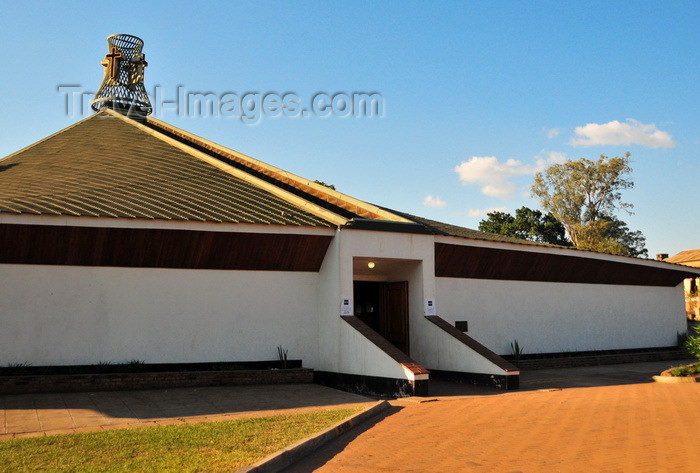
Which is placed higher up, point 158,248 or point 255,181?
point 255,181

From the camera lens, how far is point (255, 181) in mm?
21141

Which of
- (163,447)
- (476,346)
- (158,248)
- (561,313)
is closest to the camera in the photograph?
(163,447)

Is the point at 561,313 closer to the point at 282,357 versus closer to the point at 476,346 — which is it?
the point at 476,346

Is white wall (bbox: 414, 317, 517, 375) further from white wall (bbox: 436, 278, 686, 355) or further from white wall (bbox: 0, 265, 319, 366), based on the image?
white wall (bbox: 0, 265, 319, 366)

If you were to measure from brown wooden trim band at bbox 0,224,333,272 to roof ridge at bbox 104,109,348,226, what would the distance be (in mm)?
915

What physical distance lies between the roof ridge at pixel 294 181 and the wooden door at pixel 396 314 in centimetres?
222

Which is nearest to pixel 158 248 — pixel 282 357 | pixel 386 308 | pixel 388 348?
pixel 282 357

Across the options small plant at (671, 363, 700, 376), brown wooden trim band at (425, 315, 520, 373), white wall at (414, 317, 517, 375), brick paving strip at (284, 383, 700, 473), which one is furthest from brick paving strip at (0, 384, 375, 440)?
small plant at (671, 363, 700, 376)

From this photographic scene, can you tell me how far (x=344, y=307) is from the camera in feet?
53.5

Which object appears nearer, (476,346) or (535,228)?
(476,346)

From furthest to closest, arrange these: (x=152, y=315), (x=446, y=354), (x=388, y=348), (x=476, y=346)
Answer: (x=446, y=354) → (x=476, y=346) → (x=152, y=315) → (x=388, y=348)

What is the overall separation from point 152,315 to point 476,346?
8567mm

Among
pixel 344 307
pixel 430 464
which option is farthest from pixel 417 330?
pixel 430 464

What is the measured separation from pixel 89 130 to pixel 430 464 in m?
22.1
